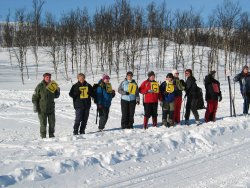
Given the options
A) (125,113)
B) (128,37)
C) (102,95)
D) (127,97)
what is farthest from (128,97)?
(128,37)

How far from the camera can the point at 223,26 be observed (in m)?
40.1

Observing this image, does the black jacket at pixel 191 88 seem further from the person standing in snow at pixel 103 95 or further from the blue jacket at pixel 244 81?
the person standing in snow at pixel 103 95

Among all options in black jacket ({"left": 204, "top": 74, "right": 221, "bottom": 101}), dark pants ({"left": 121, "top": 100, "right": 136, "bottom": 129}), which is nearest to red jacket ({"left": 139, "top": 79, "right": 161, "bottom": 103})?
dark pants ({"left": 121, "top": 100, "right": 136, "bottom": 129})

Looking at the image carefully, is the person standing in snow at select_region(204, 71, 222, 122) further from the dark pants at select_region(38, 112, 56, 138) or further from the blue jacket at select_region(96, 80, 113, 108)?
the dark pants at select_region(38, 112, 56, 138)

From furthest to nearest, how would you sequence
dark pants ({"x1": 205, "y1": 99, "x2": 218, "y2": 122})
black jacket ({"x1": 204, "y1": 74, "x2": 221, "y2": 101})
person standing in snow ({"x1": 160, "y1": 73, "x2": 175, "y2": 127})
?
dark pants ({"x1": 205, "y1": 99, "x2": 218, "y2": 122}) < black jacket ({"x1": 204, "y1": 74, "x2": 221, "y2": 101}) < person standing in snow ({"x1": 160, "y1": 73, "x2": 175, "y2": 127})

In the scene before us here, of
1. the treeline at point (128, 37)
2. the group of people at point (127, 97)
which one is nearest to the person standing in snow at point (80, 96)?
the group of people at point (127, 97)

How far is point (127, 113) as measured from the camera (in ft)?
35.6

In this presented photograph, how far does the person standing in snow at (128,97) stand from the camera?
1058 centimetres

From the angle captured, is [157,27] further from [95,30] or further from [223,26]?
[223,26]

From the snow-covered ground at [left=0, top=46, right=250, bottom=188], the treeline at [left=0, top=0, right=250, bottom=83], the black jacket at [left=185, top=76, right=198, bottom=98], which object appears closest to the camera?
the snow-covered ground at [left=0, top=46, right=250, bottom=188]

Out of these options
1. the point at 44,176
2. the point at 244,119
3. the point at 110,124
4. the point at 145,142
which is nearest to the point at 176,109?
the point at 244,119

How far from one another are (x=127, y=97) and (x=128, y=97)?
28 mm

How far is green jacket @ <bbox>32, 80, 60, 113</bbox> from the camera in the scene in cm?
959

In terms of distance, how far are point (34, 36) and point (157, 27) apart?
19.6 meters
